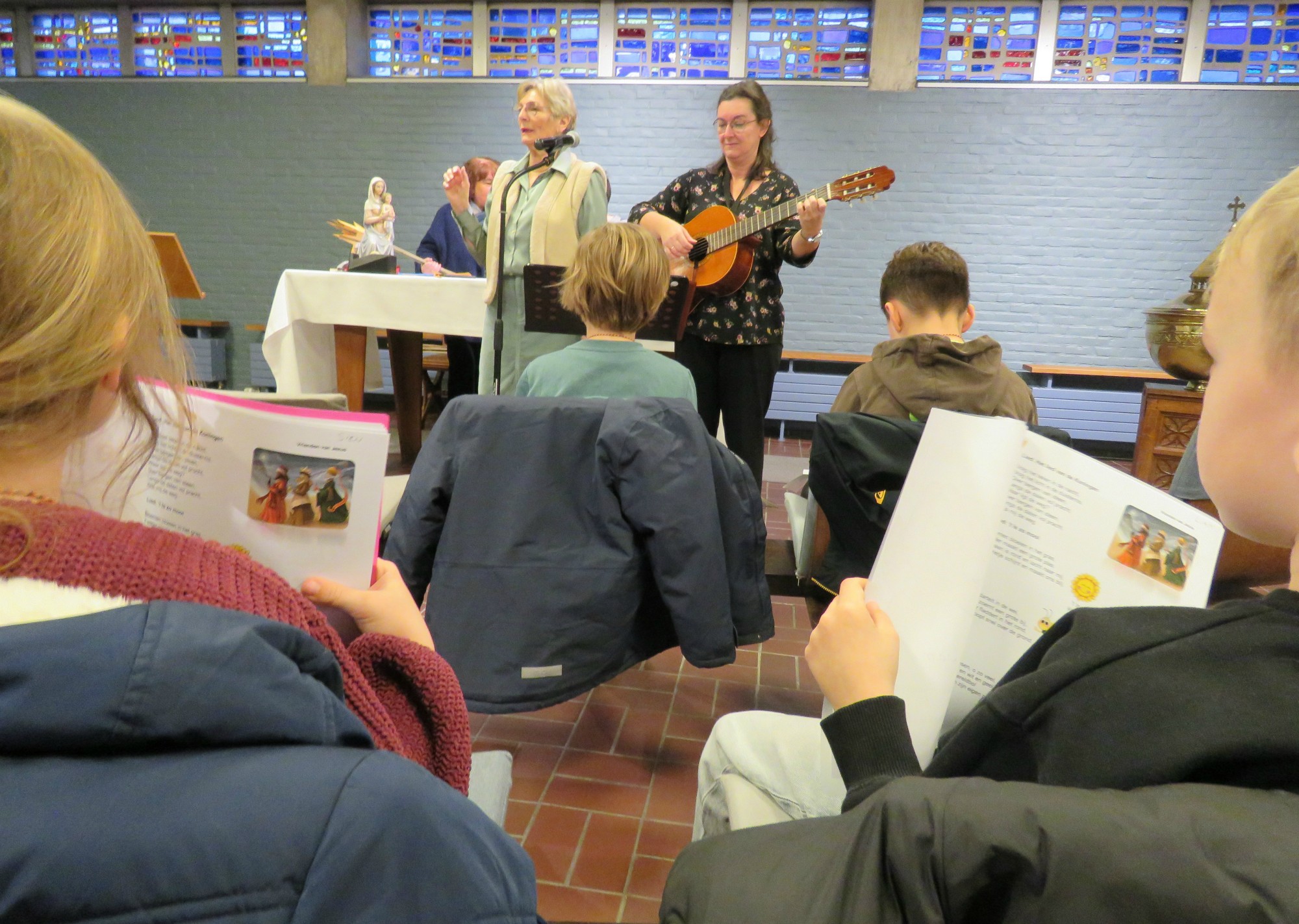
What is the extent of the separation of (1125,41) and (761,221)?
520cm

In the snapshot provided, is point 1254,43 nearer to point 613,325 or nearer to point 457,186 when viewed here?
point 457,186

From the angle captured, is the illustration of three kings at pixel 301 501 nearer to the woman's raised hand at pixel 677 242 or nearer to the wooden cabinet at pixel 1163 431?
the woman's raised hand at pixel 677 242

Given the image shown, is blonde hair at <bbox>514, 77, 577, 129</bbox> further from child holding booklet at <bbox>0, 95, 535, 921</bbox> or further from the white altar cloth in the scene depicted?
child holding booklet at <bbox>0, 95, 535, 921</bbox>

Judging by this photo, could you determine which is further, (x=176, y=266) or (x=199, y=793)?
(x=176, y=266)

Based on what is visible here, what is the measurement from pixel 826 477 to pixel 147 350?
1.25m

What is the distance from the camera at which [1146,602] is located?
2.38ft

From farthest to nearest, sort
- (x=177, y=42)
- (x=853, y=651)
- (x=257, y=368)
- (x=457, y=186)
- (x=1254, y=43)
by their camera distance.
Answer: (x=257, y=368)
(x=177, y=42)
(x=1254, y=43)
(x=457, y=186)
(x=853, y=651)

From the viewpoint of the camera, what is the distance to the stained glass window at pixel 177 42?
23.7 ft

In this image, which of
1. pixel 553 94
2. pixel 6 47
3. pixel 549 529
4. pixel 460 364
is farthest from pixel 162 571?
pixel 6 47

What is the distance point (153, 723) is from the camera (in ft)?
1.27

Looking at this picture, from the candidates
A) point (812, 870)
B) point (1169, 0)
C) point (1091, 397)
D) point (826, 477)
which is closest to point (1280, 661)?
point (812, 870)

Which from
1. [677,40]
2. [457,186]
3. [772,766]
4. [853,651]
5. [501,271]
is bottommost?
[772,766]

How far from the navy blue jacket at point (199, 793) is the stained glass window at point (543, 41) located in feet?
23.7

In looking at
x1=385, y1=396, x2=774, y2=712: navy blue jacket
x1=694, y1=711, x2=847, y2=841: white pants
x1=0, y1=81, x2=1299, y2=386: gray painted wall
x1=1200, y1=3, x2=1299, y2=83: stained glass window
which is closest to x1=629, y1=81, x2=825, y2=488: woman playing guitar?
x1=385, y1=396, x2=774, y2=712: navy blue jacket
